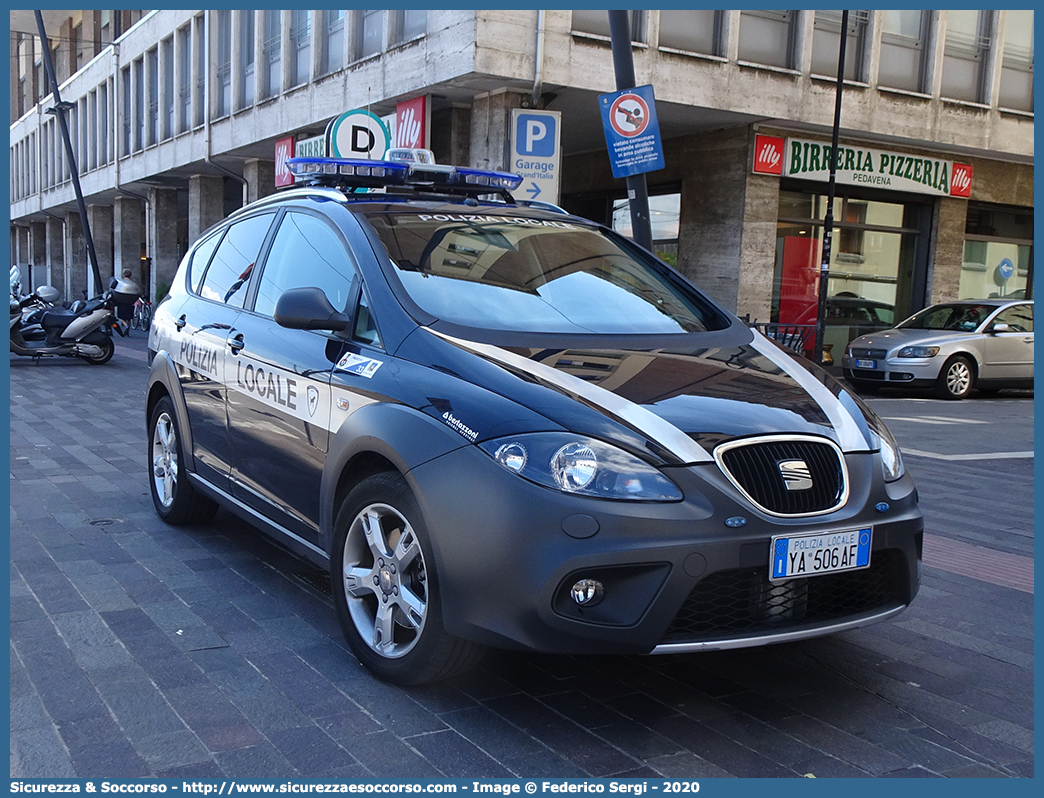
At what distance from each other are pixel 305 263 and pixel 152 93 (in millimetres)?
30025

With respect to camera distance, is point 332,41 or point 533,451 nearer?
point 533,451

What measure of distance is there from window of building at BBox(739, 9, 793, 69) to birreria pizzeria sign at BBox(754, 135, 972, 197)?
1.37 meters

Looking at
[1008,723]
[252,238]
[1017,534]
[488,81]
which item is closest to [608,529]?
[1008,723]

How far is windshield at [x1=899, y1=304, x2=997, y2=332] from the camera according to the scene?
1642 centimetres

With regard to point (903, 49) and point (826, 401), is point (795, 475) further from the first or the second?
point (903, 49)

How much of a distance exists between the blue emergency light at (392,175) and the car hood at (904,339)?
1216 centimetres

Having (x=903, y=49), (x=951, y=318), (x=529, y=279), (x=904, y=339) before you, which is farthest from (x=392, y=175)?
(x=903, y=49)

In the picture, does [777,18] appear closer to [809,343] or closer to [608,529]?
[809,343]

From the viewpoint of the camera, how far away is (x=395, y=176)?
4816mm

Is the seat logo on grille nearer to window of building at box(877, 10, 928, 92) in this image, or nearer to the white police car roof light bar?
the white police car roof light bar

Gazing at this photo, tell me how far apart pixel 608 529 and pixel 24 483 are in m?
5.13

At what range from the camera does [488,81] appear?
15812mm

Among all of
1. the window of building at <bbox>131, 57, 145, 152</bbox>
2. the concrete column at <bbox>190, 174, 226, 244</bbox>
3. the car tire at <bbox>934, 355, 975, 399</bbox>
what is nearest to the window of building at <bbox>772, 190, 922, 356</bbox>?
the car tire at <bbox>934, 355, 975, 399</bbox>

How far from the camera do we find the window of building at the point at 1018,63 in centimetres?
2103
